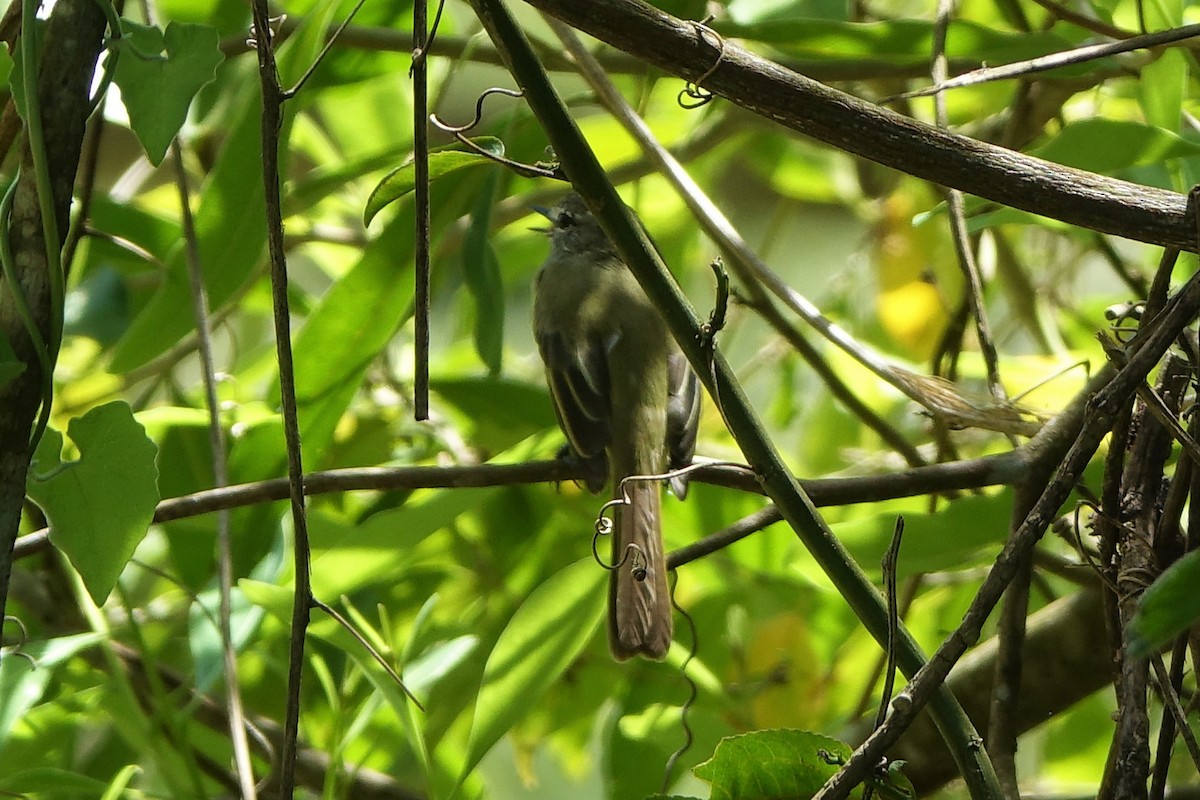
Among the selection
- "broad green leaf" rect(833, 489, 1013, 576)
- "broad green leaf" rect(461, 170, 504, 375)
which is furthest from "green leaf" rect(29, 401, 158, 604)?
"broad green leaf" rect(833, 489, 1013, 576)

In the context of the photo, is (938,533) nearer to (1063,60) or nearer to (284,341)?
(1063,60)

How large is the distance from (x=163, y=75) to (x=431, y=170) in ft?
0.76

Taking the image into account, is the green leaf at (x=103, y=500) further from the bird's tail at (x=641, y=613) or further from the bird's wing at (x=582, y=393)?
the bird's wing at (x=582, y=393)

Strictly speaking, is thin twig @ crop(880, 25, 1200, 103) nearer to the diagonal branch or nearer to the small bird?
the diagonal branch

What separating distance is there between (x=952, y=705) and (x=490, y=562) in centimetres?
110

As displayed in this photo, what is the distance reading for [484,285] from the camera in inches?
63.6

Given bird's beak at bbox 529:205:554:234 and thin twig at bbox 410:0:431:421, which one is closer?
thin twig at bbox 410:0:431:421

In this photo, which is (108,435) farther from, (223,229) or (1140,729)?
(1140,729)

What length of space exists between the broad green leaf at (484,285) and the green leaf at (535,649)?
0.36 m

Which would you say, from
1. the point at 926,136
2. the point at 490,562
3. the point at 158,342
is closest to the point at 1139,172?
the point at 926,136

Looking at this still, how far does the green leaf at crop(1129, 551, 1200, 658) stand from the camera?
655 millimetres

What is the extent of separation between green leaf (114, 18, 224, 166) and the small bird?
2.66ft

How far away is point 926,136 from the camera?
2.96ft

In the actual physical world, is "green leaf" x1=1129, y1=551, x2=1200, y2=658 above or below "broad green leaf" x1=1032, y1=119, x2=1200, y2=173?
below
